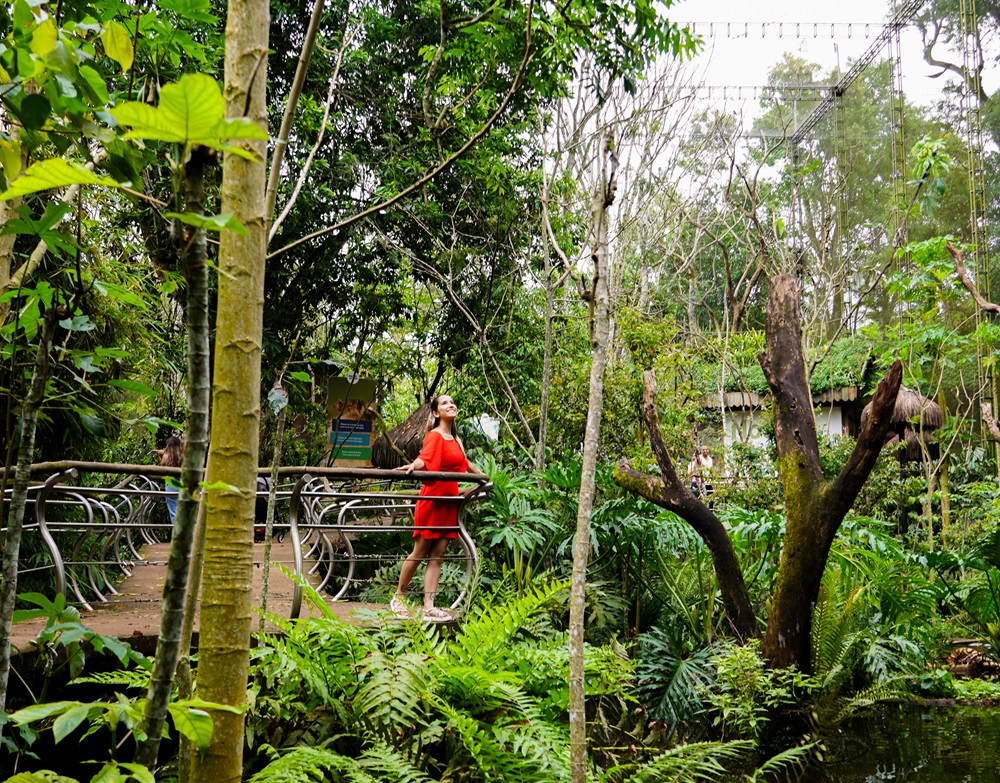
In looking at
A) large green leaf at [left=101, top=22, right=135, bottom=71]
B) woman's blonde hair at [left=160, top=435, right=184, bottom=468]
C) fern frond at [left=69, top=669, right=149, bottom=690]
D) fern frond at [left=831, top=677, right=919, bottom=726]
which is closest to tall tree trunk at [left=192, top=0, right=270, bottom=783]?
large green leaf at [left=101, top=22, right=135, bottom=71]

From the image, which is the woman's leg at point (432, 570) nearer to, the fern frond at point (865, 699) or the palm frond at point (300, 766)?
the palm frond at point (300, 766)

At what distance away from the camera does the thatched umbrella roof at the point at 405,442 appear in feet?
35.2

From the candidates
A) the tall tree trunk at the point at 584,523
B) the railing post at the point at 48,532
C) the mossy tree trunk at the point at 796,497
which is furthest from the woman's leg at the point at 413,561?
the tall tree trunk at the point at 584,523

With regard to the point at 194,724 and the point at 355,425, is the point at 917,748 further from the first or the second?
the point at 355,425

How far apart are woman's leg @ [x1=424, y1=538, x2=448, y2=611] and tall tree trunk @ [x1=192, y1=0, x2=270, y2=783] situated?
3642 millimetres

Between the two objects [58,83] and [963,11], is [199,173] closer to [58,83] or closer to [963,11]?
[58,83]

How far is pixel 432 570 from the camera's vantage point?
5.19 meters

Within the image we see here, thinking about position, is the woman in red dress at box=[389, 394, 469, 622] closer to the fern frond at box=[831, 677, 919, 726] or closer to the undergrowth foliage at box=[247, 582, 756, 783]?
the undergrowth foliage at box=[247, 582, 756, 783]

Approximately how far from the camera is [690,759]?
2934 mm

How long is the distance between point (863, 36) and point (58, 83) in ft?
62.2

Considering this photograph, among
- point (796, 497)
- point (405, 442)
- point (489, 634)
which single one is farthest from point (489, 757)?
point (405, 442)

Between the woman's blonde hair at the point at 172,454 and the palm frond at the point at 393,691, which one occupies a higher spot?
the woman's blonde hair at the point at 172,454

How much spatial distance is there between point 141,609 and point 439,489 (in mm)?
2012

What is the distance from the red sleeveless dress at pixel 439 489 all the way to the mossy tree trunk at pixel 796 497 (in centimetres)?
232
